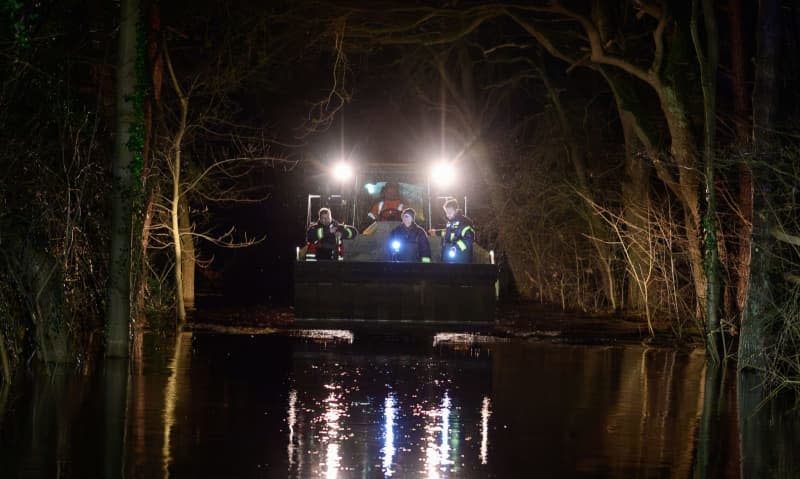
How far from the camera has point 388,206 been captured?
2933 centimetres

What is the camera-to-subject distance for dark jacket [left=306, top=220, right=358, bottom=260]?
2739 centimetres

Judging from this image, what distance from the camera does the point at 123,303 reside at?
17.6 m

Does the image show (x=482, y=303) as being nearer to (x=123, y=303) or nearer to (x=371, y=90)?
(x=123, y=303)

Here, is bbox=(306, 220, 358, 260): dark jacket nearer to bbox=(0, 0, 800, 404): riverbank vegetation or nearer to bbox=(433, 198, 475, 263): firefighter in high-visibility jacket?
bbox=(0, 0, 800, 404): riverbank vegetation

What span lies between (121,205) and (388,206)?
12.3 metres

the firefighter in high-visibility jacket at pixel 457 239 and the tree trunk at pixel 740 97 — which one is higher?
the tree trunk at pixel 740 97

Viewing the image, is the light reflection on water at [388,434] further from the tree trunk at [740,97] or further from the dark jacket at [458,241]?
the dark jacket at [458,241]

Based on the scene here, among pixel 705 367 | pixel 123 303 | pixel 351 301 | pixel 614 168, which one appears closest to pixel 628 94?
pixel 614 168

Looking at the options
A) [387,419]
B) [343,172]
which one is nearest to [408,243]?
[343,172]

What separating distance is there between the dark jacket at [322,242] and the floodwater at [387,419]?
740 cm

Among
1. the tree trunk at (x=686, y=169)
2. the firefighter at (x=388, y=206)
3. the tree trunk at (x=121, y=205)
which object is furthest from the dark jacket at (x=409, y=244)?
the tree trunk at (x=121, y=205)

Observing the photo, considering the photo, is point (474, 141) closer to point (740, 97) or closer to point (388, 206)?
point (388, 206)

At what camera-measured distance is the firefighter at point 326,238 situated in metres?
27.4

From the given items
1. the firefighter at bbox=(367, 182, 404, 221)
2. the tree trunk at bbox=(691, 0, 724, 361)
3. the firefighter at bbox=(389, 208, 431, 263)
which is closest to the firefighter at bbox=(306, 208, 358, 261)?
the firefighter at bbox=(367, 182, 404, 221)
